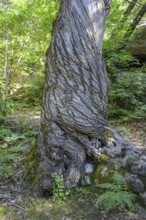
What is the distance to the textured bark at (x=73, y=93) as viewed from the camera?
3250 millimetres

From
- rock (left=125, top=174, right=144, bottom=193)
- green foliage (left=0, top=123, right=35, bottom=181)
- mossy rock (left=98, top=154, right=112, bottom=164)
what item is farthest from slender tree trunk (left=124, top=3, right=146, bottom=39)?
rock (left=125, top=174, right=144, bottom=193)

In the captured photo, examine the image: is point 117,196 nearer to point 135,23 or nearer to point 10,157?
point 10,157

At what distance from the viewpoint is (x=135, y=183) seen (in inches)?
113

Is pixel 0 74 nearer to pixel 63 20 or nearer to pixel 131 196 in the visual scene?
pixel 63 20

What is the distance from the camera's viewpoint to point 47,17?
7.70 metres

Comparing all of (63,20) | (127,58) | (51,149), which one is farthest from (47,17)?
(51,149)

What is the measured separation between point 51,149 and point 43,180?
0.46 metres

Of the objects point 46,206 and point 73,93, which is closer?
point 46,206

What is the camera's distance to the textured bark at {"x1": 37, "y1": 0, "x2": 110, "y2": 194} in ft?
10.7

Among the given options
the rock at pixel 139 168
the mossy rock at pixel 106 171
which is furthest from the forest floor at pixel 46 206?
the rock at pixel 139 168

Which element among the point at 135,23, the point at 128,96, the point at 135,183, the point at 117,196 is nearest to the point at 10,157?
the point at 117,196

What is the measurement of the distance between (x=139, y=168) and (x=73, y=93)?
1.44m

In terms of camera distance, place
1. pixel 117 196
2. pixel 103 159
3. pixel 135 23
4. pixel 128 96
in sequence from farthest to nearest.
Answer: pixel 135 23, pixel 128 96, pixel 103 159, pixel 117 196

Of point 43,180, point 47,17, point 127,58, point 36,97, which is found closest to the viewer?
point 43,180
